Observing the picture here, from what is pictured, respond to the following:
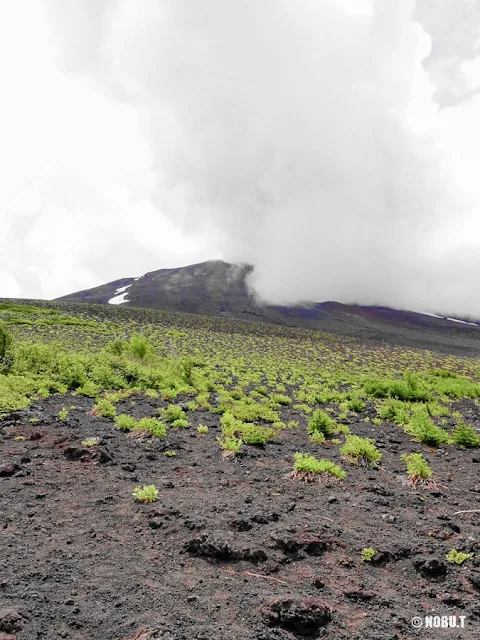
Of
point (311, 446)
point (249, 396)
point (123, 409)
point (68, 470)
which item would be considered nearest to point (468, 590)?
point (311, 446)

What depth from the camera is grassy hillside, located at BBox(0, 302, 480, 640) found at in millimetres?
4402

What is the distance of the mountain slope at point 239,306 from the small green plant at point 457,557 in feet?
322

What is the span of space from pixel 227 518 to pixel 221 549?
96cm

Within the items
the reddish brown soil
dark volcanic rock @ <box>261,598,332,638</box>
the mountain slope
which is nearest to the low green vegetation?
the reddish brown soil

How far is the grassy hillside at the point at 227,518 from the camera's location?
173 inches

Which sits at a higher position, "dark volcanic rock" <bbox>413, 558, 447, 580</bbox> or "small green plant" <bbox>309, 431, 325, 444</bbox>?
"dark volcanic rock" <bbox>413, 558, 447, 580</bbox>

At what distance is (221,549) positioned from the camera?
5.50m

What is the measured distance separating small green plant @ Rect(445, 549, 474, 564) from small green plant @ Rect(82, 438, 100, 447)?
25.9 ft

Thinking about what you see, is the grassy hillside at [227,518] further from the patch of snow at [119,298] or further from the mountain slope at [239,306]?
the patch of snow at [119,298]

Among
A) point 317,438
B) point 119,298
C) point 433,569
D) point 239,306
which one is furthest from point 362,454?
point 119,298

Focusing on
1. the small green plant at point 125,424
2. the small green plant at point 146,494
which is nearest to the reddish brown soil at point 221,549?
the small green plant at point 146,494

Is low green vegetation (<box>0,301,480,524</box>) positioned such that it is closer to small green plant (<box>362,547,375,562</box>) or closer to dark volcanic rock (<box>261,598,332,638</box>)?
small green plant (<box>362,547,375,562</box>)

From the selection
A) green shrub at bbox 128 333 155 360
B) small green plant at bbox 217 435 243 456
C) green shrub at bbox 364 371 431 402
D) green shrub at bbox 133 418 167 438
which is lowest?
green shrub at bbox 364 371 431 402

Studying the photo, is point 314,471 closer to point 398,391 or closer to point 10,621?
point 10,621
